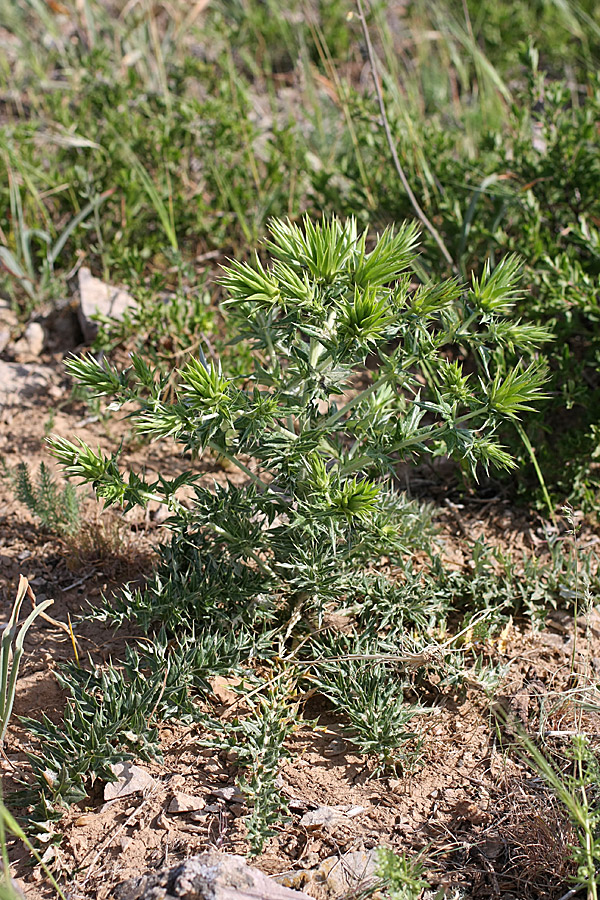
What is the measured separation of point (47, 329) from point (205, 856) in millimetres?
3050

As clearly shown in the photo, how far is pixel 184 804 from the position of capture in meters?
2.33

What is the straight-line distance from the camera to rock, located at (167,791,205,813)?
2.33 metres

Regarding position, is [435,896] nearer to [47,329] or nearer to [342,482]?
[342,482]

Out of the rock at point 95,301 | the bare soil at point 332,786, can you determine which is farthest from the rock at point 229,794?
the rock at point 95,301

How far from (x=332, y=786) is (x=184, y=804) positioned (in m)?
0.46

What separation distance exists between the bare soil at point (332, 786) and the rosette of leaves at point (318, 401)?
568 millimetres

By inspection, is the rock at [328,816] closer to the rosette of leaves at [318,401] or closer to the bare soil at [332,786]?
the bare soil at [332,786]

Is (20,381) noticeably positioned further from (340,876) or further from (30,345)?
(340,876)

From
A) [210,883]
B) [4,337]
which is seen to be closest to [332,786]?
[210,883]

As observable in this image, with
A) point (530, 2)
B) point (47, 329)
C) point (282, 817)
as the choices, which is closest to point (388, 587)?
point (282, 817)

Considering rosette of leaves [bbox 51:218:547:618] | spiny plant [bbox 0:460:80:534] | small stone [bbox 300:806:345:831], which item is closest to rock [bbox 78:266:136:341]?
A: spiny plant [bbox 0:460:80:534]

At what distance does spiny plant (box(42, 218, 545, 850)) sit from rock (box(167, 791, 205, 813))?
0.20 metres

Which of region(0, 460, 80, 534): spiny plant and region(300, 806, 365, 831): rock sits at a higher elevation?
region(0, 460, 80, 534): spiny plant

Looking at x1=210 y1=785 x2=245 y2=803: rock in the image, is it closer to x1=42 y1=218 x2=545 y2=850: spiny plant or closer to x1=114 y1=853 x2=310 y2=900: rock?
x1=42 y1=218 x2=545 y2=850: spiny plant
